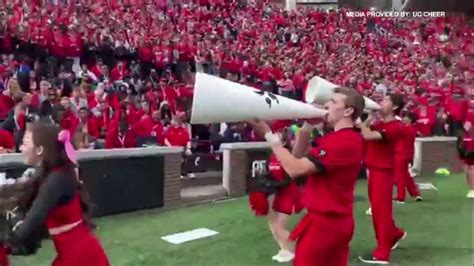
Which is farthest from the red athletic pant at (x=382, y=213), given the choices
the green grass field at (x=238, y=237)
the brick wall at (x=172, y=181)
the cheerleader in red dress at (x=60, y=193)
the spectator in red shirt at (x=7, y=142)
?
the brick wall at (x=172, y=181)

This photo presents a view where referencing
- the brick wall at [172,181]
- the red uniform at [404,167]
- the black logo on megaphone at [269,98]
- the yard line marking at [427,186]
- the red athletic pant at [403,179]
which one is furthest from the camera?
the yard line marking at [427,186]

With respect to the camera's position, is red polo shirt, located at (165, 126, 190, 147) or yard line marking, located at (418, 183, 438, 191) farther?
yard line marking, located at (418, 183, 438, 191)

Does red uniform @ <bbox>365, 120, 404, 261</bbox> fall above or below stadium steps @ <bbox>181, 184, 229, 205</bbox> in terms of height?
above

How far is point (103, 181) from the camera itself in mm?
11070

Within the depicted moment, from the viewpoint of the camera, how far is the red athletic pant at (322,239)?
197 inches

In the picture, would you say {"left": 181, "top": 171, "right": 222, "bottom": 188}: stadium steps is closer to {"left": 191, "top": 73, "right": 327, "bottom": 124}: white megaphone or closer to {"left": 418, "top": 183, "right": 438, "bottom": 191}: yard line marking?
{"left": 418, "top": 183, "right": 438, "bottom": 191}: yard line marking

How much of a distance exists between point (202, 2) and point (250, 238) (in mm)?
16613

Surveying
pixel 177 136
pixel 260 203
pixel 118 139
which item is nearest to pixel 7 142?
pixel 118 139

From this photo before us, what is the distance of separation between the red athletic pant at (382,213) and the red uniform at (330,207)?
2.83 m

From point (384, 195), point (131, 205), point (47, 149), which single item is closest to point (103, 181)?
point (131, 205)

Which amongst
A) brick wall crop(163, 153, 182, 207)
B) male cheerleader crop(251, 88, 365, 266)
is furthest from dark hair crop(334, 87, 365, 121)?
brick wall crop(163, 153, 182, 207)

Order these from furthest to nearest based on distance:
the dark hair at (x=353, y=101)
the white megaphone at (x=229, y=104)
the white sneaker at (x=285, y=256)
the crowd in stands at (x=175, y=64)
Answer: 1. the crowd in stands at (x=175, y=64)
2. the white sneaker at (x=285, y=256)
3. the dark hair at (x=353, y=101)
4. the white megaphone at (x=229, y=104)

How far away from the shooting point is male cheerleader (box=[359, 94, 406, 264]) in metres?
7.86

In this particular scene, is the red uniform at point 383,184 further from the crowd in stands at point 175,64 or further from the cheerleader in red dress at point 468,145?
the cheerleader in red dress at point 468,145
